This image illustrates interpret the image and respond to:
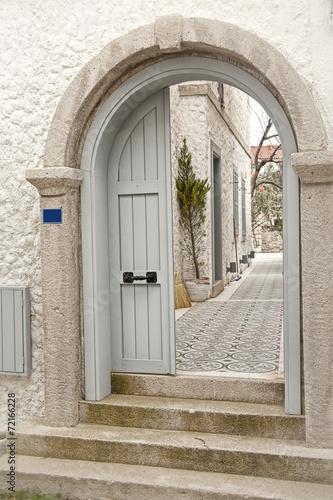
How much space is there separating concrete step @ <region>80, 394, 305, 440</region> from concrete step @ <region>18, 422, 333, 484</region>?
53 mm

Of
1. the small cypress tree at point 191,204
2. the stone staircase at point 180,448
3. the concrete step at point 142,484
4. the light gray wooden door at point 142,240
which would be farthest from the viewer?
the small cypress tree at point 191,204

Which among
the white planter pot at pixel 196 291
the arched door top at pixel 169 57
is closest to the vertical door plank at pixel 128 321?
the arched door top at pixel 169 57

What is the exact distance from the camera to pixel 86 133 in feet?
13.7

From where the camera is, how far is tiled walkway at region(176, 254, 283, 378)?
15.5ft

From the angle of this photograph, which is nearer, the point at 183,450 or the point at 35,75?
the point at 183,450

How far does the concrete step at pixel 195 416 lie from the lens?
12.3 feet

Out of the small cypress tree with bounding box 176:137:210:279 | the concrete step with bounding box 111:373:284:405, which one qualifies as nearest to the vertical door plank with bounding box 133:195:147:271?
the concrete step with bounding box 111:373:284:405

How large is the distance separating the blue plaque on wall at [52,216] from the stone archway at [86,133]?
0.04m

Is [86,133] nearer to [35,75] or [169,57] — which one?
[35,75]

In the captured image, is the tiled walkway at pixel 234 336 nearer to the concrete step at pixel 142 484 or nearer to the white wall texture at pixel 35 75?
the concrete step at pixel 142 484

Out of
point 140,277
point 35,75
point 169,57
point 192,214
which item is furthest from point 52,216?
point 192,214

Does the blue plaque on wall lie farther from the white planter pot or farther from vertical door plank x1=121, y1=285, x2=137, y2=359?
the white planter pot

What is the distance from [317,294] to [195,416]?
1.25 metres

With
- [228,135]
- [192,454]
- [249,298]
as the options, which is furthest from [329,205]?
[228,135]
